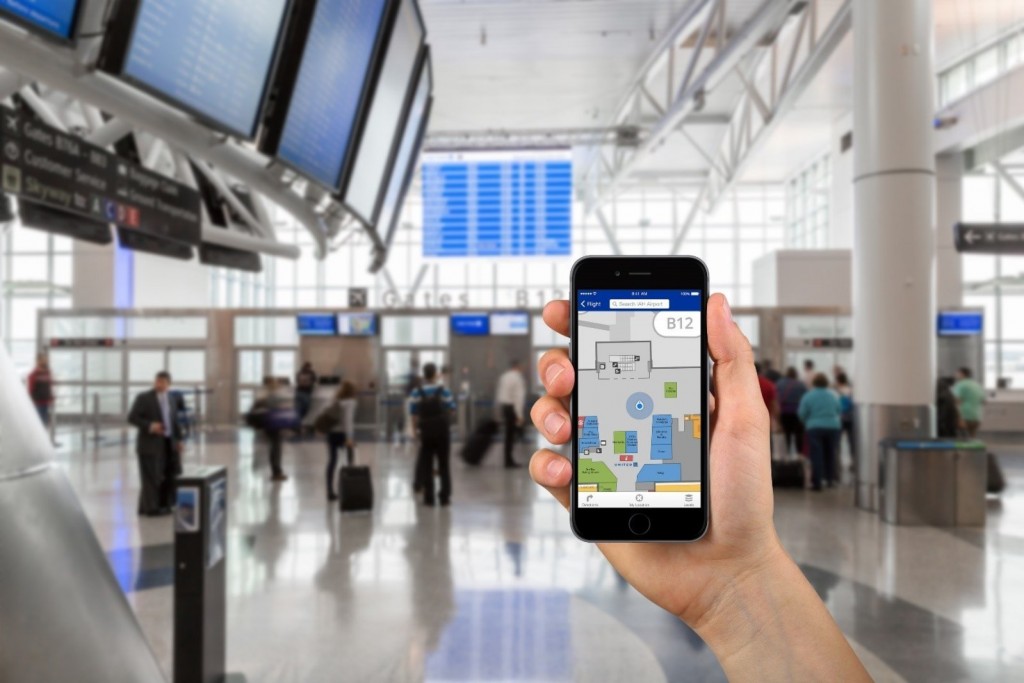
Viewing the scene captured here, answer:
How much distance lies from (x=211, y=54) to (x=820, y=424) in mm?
9831

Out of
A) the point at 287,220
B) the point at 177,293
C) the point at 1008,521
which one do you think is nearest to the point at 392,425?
the point at 177,293

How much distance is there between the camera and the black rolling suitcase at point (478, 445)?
15359 mm

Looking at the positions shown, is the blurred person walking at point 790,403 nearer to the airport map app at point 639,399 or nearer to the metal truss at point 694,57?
the metal truss at point 694,57

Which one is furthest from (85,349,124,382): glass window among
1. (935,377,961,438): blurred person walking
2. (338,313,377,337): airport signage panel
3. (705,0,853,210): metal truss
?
(935,377,961,438): blurred person walking

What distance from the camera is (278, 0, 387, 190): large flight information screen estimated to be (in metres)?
5.38

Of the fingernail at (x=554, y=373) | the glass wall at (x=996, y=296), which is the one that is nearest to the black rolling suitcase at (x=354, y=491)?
the fingernail at (x=554, y=373)

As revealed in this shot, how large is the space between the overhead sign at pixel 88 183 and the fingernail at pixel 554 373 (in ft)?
14.1

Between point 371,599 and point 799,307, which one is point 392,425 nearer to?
point 799,307

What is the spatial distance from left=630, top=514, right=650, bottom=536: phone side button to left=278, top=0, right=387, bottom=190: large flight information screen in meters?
4.47

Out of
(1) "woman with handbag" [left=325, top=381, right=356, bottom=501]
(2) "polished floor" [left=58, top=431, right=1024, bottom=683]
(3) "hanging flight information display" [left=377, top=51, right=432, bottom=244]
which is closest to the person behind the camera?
(2) "polished floor" [left=58, top=431, right=1024, bottom=683]

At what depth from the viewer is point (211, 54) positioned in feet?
14.6

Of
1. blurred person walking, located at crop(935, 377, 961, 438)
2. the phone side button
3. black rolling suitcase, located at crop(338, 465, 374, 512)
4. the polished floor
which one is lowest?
the polished floor

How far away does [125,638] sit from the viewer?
11.3 ft

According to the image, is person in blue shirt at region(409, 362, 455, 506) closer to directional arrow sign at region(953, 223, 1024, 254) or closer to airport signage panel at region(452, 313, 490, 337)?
directional arrow sign at region(953, 223, 1024, 254)
